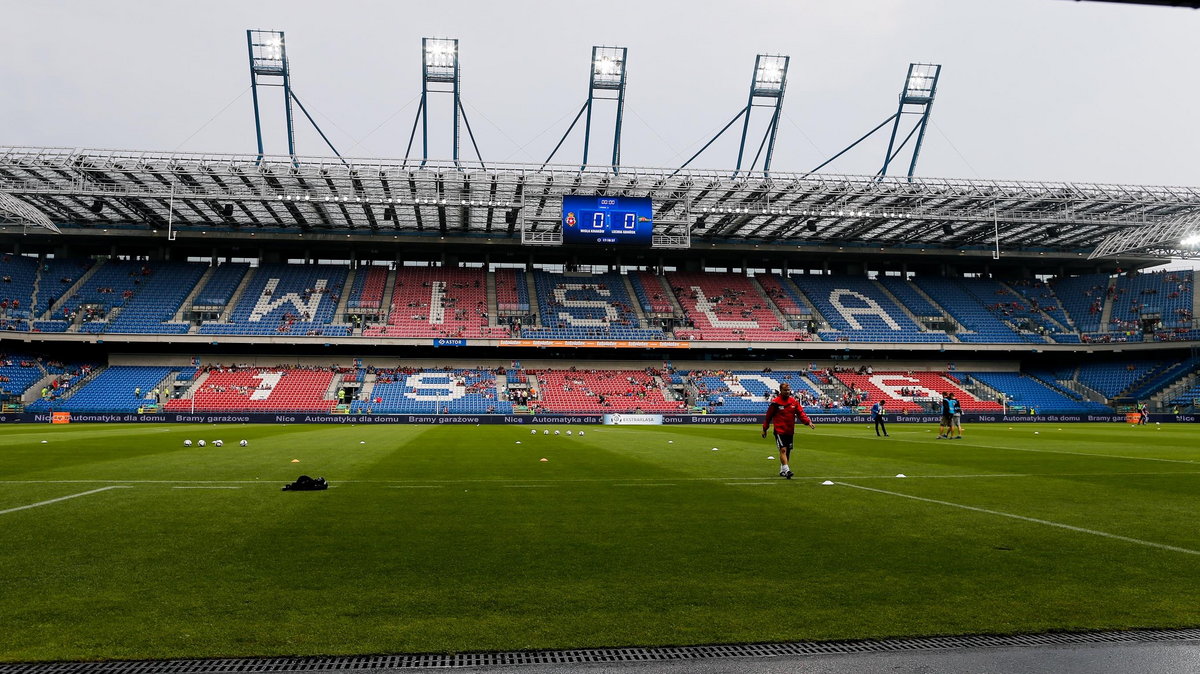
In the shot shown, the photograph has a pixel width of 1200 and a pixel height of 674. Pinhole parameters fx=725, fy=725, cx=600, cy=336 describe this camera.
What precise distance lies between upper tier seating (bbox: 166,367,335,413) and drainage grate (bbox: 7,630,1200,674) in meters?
42.3

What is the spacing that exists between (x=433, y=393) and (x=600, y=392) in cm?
1112

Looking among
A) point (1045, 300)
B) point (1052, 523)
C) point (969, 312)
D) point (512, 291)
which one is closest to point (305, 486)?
point (1052, 523)

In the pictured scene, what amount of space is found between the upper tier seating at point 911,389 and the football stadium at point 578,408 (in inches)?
14.2

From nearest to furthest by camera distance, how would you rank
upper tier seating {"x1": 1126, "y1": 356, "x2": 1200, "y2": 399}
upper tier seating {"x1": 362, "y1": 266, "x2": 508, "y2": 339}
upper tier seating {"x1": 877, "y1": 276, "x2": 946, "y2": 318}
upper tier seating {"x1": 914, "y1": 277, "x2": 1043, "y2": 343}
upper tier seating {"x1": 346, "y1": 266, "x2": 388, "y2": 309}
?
upper tier seating {"x1": 1126, "y1": 356, "x2": 1200, "y2": 399}, upper tier seating {"x1": 362, "y1": 266, "x2": 508, "y2": 339}, upper tier seating {"x1": 346, "y1": 266, "x2": 388, "y2": 309}, upper tier seating {"x1": 914, "y1": 277, "x2": 1043, "y2": 343}, upper tier seating {"x1": 877, "y1": 276, "x2": 946, "y2": 318}

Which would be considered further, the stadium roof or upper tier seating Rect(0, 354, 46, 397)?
upper tier seating Rect(0, 354, 46, 397)

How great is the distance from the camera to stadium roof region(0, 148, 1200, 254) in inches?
1569

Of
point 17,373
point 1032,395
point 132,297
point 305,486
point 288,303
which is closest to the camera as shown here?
Result: point 305,486

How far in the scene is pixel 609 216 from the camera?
140ft

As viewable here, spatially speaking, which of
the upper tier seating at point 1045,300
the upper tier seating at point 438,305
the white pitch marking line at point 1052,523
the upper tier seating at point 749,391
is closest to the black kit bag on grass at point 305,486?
the white pitch marking line at point 1052,523

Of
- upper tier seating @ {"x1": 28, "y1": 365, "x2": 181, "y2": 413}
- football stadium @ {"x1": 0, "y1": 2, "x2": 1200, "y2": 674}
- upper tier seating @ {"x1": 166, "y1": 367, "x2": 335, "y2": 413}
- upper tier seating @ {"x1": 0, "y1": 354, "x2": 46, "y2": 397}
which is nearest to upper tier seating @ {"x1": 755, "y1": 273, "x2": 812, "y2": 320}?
football stadium @ {"x1": 0, "y1": 2, "x2": 1200, "y2": 674}

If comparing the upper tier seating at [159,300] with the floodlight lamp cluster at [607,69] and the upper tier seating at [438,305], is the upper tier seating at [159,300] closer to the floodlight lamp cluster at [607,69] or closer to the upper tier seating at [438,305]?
the upper tier seating at [438,305]

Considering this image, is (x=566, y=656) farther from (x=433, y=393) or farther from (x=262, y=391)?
(x=262, y=391)

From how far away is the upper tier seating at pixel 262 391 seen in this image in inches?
1739

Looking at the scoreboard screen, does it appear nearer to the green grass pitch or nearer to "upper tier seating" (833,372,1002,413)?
"upper tier seating" (833,372,1002,413)
